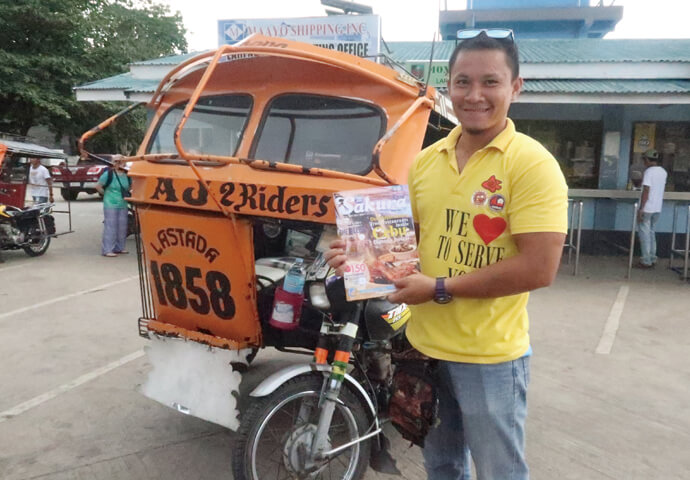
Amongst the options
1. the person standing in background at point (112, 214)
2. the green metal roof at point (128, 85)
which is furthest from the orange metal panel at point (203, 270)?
the green metal roof at point (128, 85)

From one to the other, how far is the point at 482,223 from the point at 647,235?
8731 millimetres

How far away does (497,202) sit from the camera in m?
1.74

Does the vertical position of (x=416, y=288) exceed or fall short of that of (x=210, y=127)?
it falls short

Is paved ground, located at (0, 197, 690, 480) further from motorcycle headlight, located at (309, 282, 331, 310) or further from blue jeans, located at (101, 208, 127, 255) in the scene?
blue jeans, located at (101, 208, 127, 255)

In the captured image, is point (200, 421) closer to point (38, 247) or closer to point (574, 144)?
point (38, 247)

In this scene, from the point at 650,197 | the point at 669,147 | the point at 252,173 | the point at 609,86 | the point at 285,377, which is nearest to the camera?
the point at 285,377

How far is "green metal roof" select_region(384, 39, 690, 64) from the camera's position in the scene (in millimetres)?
10406

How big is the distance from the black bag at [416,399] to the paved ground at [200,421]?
1.31m

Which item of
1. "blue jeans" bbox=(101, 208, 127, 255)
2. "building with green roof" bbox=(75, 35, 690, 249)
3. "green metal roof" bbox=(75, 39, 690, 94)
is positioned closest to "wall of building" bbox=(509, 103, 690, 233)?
"building with green roof" bbox=(75, 35, 690, 249)

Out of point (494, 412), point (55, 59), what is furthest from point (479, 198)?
point (55, 59)

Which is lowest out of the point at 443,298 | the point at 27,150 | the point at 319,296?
the point at 319,296

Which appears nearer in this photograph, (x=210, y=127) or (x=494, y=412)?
(x=494, y=412)

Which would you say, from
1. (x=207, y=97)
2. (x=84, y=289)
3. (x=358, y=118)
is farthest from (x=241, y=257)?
(x=84, y=289)

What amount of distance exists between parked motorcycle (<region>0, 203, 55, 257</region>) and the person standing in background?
39.7 inches
